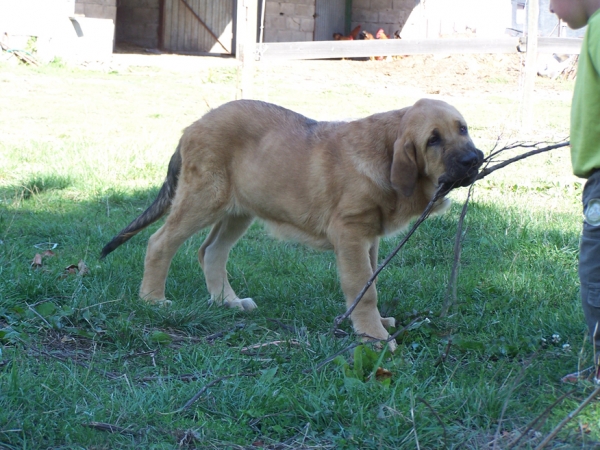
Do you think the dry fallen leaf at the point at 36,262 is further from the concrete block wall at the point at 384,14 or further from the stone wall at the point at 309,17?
the concrete block wall at the point at 384,14

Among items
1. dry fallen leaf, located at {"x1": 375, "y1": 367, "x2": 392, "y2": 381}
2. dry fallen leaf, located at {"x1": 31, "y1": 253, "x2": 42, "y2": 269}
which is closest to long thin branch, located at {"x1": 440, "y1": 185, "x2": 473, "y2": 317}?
dry fallen leaf, located at {"x1": 375, "y1": 367, "x2": 392, "y2": 381}

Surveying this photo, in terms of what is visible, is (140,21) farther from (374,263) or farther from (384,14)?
(374,263)

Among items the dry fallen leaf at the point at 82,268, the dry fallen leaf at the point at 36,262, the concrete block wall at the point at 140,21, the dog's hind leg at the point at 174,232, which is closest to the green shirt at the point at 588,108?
the dog's hind leg at the point at 174,232

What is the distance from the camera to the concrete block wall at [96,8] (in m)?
20.2

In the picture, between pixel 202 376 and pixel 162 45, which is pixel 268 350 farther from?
pixel 162 45

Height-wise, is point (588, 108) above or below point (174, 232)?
above

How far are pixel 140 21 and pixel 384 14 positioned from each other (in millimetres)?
9053

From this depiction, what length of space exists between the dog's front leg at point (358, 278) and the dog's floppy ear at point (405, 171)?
1.31 ft

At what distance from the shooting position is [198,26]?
25312 mm

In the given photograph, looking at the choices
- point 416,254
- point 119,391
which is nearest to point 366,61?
point 416,254

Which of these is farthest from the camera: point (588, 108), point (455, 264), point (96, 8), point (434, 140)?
point (96, 8)

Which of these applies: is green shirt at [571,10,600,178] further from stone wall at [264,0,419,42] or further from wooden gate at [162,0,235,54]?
wooden gate at [162,0,235,54]

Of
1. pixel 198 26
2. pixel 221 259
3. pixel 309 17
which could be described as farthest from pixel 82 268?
pixel 309 17

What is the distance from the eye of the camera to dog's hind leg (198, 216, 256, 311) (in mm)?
4672
